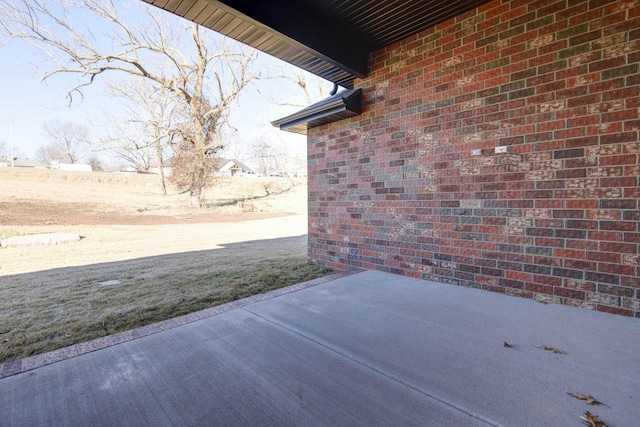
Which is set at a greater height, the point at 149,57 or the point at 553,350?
the point at 149,57

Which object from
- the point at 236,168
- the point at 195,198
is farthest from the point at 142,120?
the point at 236,168

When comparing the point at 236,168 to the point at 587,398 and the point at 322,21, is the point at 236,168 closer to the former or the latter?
the point at 322,21

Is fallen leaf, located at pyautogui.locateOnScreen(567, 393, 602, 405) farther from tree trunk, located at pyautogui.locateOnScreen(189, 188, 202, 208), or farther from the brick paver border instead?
tree trunk, located at pyautogui.locateOnScreen(189, 188, 202, 208)

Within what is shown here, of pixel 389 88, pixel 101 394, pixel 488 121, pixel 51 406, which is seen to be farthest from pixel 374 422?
pixel 389 88

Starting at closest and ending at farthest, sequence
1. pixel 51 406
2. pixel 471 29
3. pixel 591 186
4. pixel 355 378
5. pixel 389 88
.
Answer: pixel 51 406
pixel 355 378
pixel 591 186
pixel 471 29
pixel 389 88

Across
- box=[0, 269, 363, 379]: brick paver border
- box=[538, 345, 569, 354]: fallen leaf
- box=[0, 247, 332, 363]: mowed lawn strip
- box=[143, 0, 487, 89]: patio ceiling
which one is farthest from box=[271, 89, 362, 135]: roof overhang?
box=[538, 345, 569, 354]: fallen leaf

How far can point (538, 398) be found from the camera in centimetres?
163

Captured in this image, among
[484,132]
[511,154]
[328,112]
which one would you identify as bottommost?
[511,154]

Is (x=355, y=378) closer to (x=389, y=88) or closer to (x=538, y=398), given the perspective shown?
(x=538, y=398)

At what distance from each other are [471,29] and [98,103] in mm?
20436

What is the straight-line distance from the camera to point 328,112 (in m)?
4.53

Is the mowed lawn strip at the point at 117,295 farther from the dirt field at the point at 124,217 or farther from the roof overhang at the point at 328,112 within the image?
the roof overhang at the point at 328,112

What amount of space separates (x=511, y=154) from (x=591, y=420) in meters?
2.55

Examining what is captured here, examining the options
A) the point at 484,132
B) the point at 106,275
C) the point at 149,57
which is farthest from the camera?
the point at 149,57
